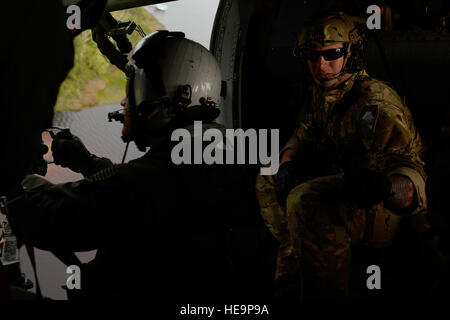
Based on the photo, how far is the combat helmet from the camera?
172 cm

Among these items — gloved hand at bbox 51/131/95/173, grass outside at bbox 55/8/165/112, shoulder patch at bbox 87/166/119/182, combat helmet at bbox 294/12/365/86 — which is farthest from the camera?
grass outside at bbox 55/8/165/112

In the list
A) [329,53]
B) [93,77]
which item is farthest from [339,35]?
[93,77]

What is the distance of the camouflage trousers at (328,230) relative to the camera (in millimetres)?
1596

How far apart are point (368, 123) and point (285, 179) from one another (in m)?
0.36

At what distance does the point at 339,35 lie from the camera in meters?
1.72

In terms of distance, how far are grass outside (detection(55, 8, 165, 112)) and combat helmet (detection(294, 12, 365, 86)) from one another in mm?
3278

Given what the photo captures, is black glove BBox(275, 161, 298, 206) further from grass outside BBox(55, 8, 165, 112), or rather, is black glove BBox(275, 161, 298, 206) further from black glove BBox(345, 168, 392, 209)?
grass outside BBox(55, 8, 165, 112)

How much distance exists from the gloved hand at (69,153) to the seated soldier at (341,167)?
0.71 meters
